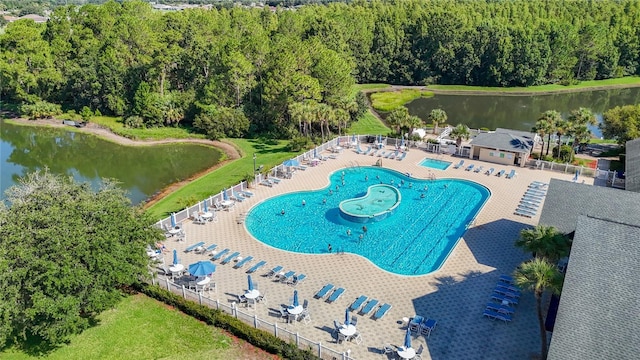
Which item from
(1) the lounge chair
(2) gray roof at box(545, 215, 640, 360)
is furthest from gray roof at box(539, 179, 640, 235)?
(1) the lounge chair

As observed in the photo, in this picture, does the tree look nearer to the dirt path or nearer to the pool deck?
the pool deck

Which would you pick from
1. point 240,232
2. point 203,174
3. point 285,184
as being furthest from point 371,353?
point 203,174

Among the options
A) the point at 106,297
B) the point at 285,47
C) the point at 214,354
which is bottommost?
the point at 214,354

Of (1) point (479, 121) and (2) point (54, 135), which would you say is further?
(1) point (479, 121)

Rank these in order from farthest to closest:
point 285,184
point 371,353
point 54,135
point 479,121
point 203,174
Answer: point 479,121
point 54,135
point 203,174
point 285,184
point 371,353

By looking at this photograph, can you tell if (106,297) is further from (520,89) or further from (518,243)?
(520,89)

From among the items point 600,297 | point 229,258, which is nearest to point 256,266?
point 229,258

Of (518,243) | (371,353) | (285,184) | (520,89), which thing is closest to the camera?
(371,353)
